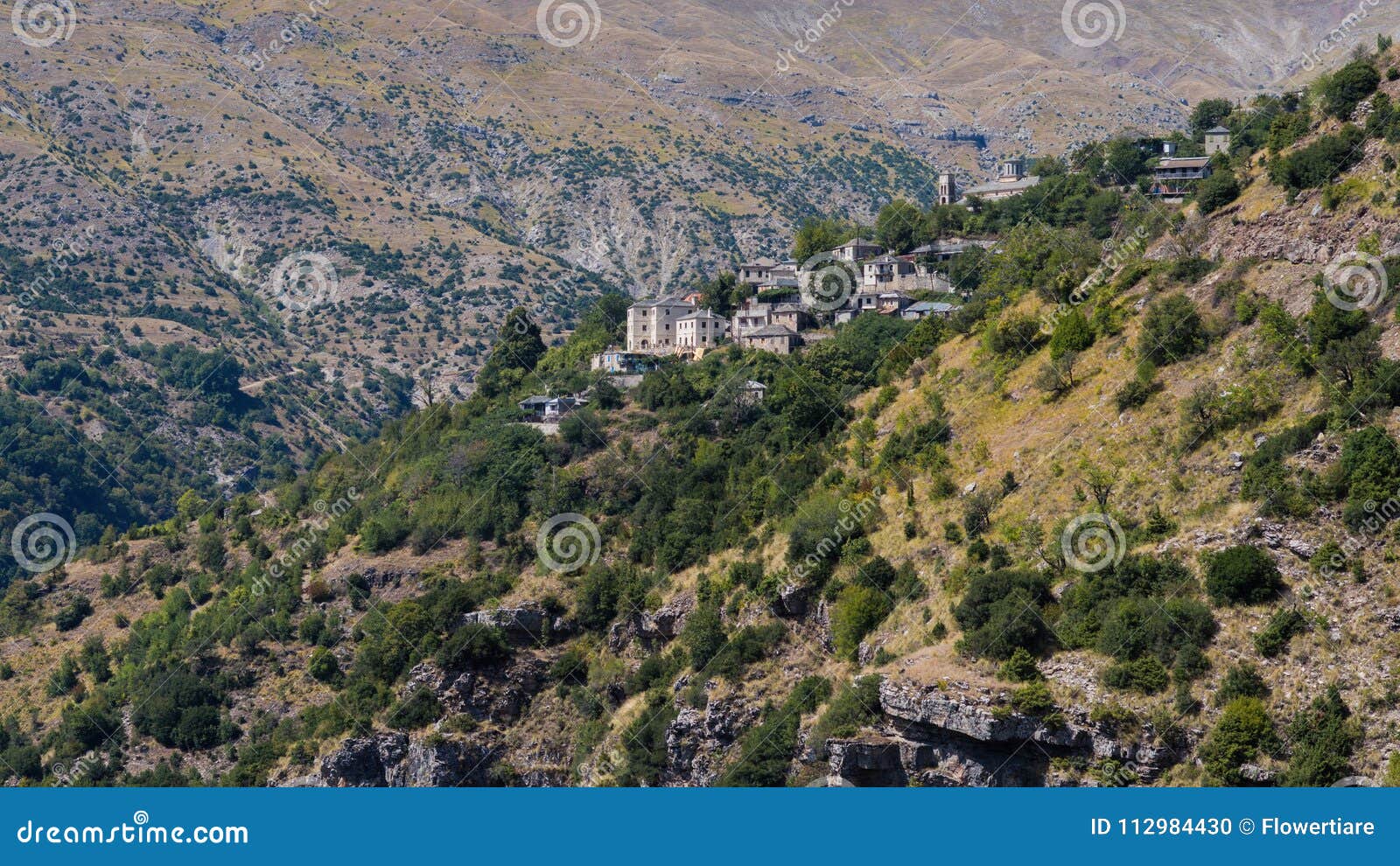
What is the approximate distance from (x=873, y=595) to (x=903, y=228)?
47.6 meters

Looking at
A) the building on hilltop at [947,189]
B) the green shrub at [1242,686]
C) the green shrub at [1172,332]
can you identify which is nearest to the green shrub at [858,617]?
the green shrub at [1172,332]

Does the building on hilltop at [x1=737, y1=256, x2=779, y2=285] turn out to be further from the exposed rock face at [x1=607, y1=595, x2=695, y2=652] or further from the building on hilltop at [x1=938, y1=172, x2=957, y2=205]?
the exposed rock face at [x1=607, y1=595, x2=695, y2=652]

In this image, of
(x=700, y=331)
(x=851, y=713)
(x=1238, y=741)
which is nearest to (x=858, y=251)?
(x=700, y=331)

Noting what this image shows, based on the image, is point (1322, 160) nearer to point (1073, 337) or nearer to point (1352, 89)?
point (1352, 89)

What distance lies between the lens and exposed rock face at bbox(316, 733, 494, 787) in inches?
3152

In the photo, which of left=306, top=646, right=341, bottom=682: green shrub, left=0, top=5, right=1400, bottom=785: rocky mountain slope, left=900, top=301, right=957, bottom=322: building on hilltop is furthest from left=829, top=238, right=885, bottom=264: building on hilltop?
left=306, top=646, right=341, bottom=682: green shrub

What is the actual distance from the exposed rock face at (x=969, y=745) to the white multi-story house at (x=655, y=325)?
50.8 metres

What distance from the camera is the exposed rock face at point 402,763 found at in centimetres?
8006

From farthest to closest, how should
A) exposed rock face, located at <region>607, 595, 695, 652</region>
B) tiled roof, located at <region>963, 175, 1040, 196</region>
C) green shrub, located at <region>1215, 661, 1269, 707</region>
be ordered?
tiled roof, located at <region>963, 175, 1040, 196</region> → exposed rock face, located at <region>607, 595, 695, 652</region> → green shrub, located at <region>1215, 661, 1269, 707</region>

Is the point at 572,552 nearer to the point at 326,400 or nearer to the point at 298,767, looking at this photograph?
the point at 298,767

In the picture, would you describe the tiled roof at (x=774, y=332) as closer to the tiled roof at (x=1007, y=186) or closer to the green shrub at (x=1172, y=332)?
the tiled roof at (x=1007, y=186)

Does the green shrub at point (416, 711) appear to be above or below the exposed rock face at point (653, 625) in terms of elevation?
below

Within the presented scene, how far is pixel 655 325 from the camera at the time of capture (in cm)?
11244

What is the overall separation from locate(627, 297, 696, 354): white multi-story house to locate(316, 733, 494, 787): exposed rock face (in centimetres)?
3647
